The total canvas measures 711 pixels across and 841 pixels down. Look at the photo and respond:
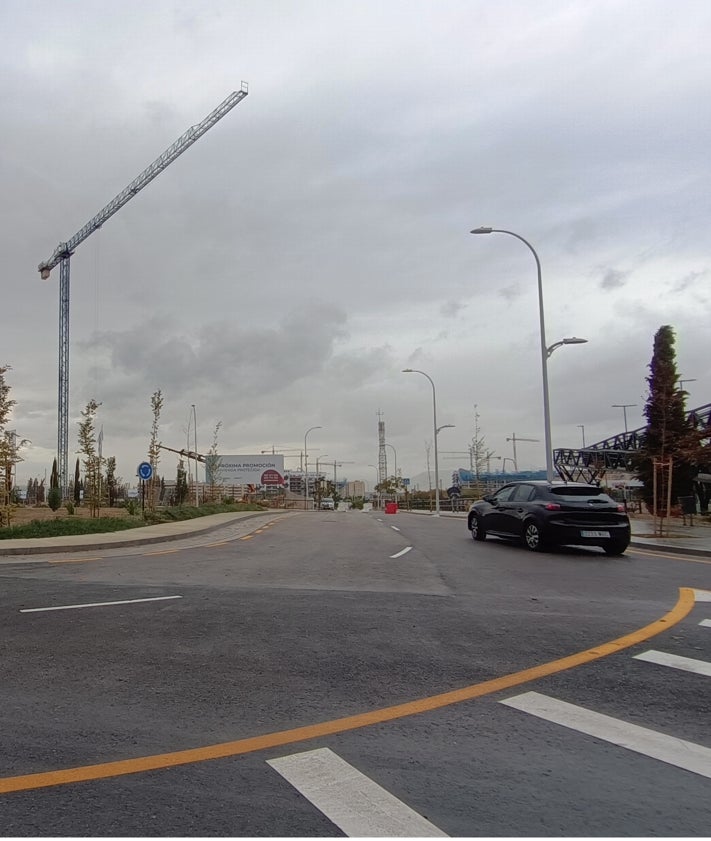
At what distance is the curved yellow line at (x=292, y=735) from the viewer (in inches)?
140

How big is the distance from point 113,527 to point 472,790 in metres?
18.5

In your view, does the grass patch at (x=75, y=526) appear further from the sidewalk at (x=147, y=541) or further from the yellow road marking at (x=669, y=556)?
the yellow road marking at (x=669, y=556)

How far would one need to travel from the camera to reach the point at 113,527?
20.1m

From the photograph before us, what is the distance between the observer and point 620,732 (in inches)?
164

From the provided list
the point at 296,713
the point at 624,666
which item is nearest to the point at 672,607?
the point at 624,666

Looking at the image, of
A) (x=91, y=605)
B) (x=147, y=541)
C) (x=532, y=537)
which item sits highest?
(x=532, y=537)

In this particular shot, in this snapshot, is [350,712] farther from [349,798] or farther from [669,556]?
[669,556]

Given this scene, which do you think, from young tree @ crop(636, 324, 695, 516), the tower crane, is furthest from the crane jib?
young tree @ crop(636, 324, 695, 516)

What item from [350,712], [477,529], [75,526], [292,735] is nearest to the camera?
[292,735]

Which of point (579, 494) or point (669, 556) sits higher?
point (579, 494)

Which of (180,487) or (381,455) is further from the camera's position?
(381,455)

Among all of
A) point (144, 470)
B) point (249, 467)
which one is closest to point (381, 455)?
point (249, 467)

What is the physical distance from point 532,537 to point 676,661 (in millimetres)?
8993

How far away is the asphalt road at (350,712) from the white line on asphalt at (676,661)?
4 cm
